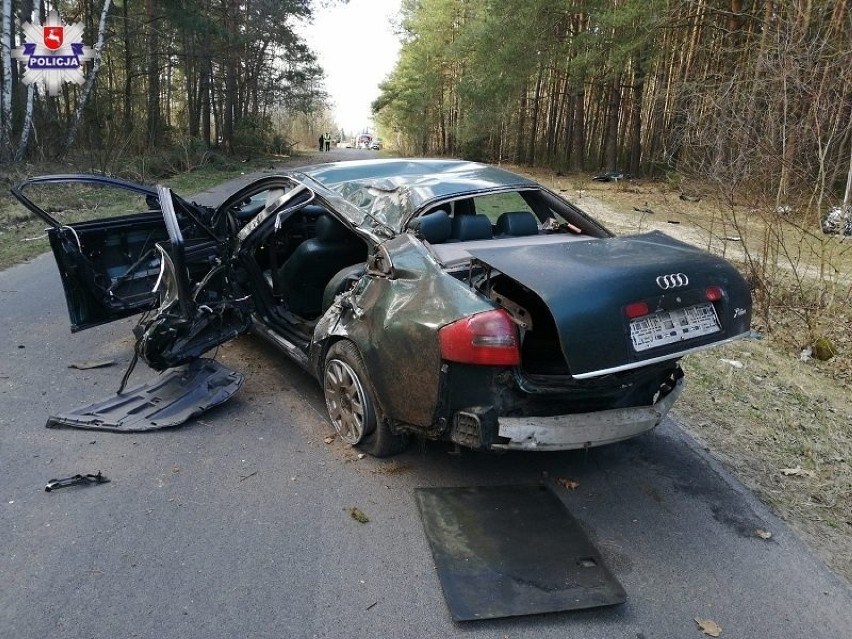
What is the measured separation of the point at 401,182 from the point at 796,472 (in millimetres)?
2980

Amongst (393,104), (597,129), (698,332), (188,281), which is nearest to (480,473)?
(698,332)

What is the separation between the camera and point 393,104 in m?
63.1

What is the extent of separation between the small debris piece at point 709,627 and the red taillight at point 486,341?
1270mm

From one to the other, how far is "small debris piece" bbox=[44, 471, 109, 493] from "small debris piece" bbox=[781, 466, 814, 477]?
3859 mm

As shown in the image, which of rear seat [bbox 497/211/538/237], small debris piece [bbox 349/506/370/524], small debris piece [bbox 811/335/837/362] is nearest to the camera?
small debris piece [bbox 349/506/370/524]

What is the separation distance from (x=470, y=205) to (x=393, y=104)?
62452 mm

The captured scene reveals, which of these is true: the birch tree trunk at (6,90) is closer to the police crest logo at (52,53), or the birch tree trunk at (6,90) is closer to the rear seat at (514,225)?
the police crest logo at (52,53)

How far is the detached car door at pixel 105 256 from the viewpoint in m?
4.38

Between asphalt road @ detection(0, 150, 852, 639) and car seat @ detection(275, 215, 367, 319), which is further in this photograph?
car seat @ detection(275, 215, 367, 319)

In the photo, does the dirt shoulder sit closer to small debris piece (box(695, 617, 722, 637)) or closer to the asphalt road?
the asphalt road

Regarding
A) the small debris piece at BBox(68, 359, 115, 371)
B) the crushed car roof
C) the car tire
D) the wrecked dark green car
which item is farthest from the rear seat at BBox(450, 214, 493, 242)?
the small debris piece at BBox(68, 359, 115, 371)

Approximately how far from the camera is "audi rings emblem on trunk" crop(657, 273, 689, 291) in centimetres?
294

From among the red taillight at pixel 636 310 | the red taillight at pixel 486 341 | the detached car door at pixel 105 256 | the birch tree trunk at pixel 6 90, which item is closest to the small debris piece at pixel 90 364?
the detached car door at pixel 105 256

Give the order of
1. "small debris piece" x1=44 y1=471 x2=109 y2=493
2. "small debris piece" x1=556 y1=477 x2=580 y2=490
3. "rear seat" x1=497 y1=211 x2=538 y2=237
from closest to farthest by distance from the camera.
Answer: "small debris piece" x1=44 y1=471 x2=109 y2=493 < "small debris piece" x1=556 y1=477 x2=580 y2=490 < "rear seat" x1=497 y1=211 x2=538 y2=237
